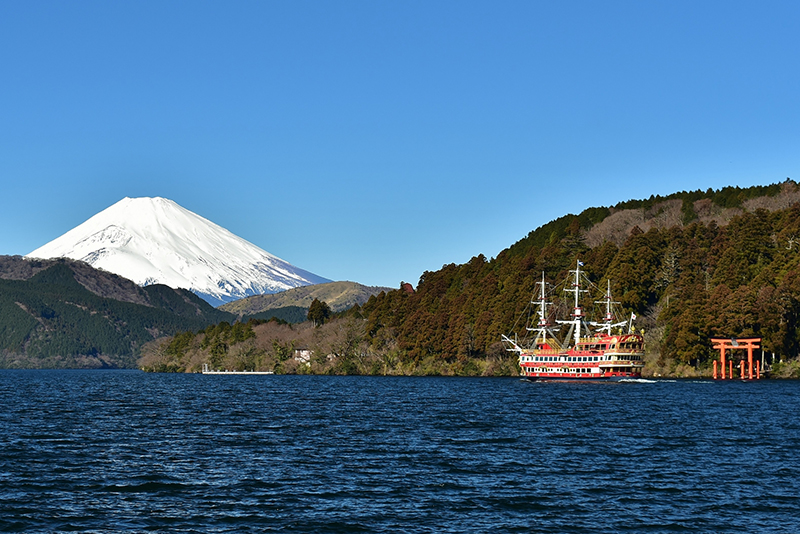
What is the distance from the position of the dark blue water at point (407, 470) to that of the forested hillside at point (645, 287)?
44306mm

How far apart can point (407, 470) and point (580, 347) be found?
9222cm

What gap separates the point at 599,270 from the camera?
465ft

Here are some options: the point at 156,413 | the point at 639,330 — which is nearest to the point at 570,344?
the point at 639,330

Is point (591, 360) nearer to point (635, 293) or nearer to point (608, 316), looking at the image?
point (608, 316)

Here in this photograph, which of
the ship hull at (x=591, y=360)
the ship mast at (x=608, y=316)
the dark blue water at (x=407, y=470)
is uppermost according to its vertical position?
the ship mast at (x=608, y=316)

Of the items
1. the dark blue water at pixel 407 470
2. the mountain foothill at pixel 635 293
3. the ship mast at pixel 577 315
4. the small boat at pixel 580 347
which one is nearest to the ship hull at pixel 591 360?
the small boat at pixel 580 347

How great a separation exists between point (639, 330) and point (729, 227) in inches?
817

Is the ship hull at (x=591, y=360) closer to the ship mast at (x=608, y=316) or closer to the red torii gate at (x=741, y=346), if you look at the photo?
the ship mast at (x=608, y=316)

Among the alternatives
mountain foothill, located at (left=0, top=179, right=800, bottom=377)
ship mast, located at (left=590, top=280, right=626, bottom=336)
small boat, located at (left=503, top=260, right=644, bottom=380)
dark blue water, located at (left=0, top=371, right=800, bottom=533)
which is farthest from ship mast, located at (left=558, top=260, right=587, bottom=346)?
dark blue water, located at (left=0, top=371, right=800, bottom=533)

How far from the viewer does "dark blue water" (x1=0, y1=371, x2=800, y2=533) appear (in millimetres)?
28172

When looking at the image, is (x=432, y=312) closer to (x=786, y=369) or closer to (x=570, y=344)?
(x=570, y=344)

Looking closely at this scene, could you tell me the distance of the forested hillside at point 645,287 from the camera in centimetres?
11369

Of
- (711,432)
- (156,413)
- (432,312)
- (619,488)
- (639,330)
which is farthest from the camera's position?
(432,312)

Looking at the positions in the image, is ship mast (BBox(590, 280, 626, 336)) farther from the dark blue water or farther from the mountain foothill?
the dark blue water
